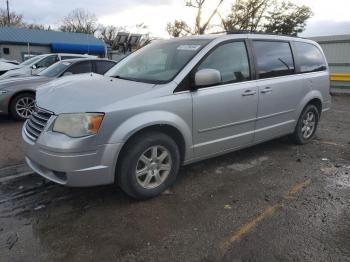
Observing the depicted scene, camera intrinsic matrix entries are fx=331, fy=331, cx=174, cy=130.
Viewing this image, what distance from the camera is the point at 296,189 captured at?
4004 millimetres

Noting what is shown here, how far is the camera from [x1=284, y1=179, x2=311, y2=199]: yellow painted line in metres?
3.83

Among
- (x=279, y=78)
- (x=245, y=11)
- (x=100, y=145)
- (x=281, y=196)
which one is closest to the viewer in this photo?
(x=100, y=145)

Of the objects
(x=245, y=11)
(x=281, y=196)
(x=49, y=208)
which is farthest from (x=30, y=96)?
(x=245, y=11)

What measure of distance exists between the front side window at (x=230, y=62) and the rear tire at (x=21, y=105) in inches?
207

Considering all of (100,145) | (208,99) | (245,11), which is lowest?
(100,145)

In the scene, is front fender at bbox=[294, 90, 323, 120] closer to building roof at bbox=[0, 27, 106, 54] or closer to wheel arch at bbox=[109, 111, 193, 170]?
wheel arch at bbox=[109, 111, 193, 170]

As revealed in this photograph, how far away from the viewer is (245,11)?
31266 millimetres

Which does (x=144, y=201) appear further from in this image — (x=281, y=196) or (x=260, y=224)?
(x=281, y=196)

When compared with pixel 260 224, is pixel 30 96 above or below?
above

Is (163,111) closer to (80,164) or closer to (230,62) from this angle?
(80,164)

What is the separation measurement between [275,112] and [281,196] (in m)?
1.52

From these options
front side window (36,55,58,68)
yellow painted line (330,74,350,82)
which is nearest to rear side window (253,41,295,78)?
front side window (36,55,58,68)

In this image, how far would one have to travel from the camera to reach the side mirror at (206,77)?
3721 mm

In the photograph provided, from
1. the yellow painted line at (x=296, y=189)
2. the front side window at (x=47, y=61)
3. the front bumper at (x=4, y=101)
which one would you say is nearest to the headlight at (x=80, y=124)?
the yellow painted line at (x=296, y=189)
